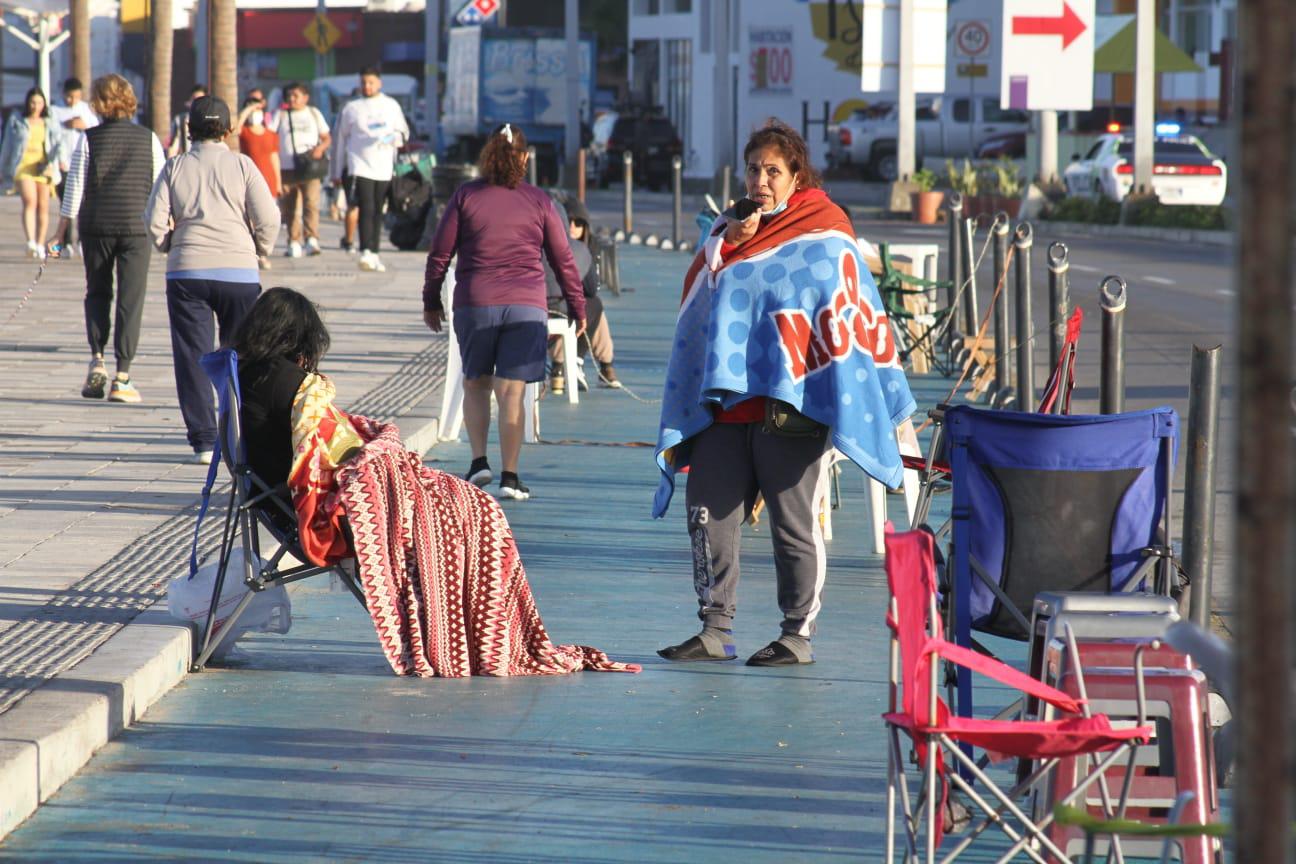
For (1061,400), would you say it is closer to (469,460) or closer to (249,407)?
(249,407)

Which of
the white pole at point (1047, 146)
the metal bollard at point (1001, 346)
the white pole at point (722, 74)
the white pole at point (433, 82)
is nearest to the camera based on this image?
the metal bollard at point (1001, 346)

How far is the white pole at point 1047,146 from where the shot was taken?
36000 mm

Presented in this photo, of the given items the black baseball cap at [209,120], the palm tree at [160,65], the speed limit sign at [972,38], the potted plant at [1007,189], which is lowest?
the potted plant at [1007,189]

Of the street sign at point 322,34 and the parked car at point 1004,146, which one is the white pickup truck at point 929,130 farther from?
the street sign at point 322,34

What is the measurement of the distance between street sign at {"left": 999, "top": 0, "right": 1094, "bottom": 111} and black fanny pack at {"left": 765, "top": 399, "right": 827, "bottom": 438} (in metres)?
16.9

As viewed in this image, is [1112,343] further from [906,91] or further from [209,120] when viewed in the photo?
[906,91]

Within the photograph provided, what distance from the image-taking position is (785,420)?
617 cm

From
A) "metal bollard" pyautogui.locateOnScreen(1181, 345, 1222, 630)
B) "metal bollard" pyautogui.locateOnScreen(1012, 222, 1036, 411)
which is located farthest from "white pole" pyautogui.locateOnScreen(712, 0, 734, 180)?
"metal bollard" pyautogui.locateOnScreen(1181, 345, 1222, 630)

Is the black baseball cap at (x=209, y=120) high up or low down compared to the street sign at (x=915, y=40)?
down

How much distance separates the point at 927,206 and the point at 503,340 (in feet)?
86.2

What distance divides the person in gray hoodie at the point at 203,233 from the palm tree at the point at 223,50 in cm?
1475

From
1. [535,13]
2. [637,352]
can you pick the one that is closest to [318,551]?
[637,352]

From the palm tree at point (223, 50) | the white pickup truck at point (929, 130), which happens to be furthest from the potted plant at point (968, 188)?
the palm tree at point (223, 50)

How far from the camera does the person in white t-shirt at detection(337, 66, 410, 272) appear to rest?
21156mm
